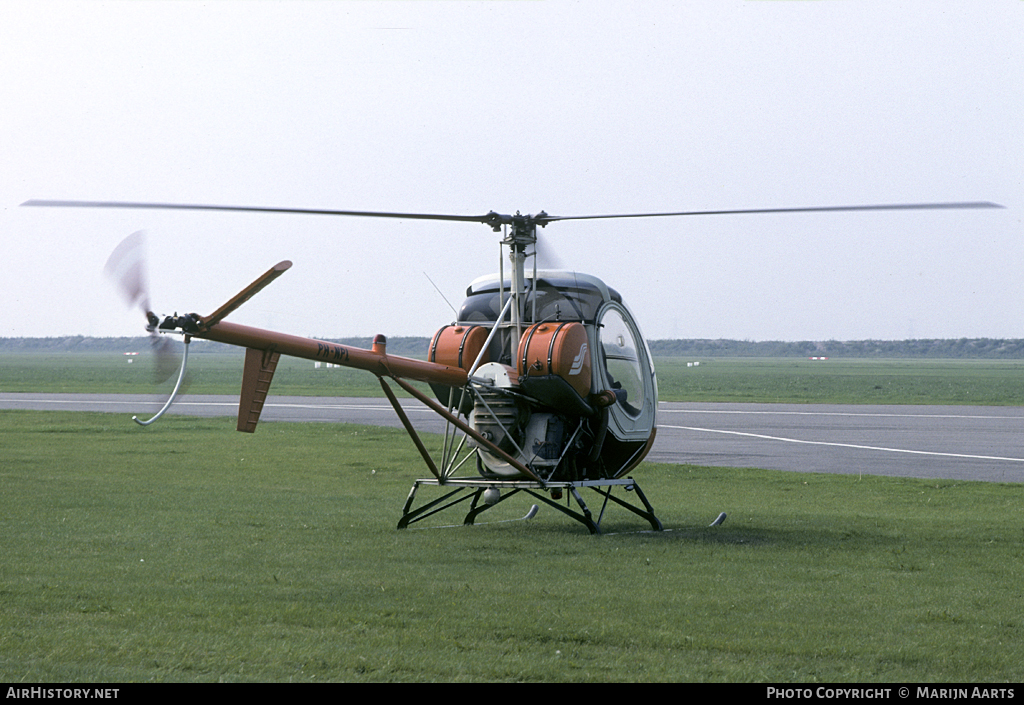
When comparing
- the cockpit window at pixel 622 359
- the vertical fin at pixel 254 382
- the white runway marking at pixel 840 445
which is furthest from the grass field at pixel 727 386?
the white runway marking at pixel 840 445

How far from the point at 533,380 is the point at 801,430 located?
1928 centimetres

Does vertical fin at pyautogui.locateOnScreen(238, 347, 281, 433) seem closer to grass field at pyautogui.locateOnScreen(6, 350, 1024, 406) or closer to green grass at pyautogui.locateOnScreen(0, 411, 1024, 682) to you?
grass field at pyautogui.locateOnScreen(6, 350, 1024, 406)

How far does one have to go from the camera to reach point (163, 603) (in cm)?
787

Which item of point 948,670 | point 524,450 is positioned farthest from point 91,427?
point 948,670

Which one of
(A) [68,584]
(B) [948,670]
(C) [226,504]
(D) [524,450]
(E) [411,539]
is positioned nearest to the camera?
(B) [948,670]

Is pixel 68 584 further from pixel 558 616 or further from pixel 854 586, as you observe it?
pixel 854 586

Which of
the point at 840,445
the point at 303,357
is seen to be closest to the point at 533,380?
the point at 303,357

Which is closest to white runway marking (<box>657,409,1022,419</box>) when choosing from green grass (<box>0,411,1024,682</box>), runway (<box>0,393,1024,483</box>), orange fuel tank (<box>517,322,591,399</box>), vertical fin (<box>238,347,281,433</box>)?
runway (<box>0,393,1024,483</box>)

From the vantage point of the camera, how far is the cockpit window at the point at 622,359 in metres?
12.8

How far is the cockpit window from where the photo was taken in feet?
42.1

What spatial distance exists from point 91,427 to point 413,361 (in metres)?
19.1

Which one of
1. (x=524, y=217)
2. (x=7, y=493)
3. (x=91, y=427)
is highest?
(x=524, y=217)

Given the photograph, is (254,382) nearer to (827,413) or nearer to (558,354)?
(558,354)

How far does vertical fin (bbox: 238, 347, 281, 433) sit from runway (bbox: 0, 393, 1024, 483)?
1.22m
